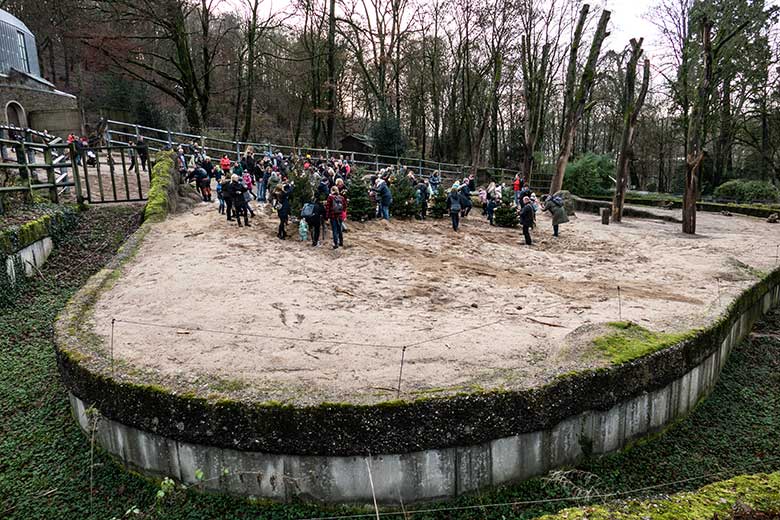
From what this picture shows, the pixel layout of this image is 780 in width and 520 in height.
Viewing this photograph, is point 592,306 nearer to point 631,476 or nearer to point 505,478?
point 631,476

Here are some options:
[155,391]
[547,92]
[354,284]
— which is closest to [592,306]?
[354,284]

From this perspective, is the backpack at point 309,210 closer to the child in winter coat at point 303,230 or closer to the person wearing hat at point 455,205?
the child in winter coat at point 303,230

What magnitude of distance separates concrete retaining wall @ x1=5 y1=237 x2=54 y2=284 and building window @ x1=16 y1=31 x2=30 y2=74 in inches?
1039

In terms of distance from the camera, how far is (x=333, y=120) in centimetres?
3344

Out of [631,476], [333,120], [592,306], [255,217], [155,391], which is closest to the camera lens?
[155,391]

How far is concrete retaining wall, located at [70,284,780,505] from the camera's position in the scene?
442 cm

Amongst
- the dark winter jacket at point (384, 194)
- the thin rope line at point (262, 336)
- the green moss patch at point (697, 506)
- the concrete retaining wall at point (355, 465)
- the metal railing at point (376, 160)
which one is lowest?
the concrete retaining wall at point (355, 465)

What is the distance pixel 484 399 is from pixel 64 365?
4333 mm

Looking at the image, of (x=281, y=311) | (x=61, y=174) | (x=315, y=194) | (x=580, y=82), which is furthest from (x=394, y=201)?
(x=580, y=82)

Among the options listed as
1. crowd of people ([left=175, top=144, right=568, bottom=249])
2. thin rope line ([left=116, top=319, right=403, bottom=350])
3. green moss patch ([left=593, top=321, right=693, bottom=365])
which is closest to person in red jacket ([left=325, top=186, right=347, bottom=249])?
crowd of people ([left=175, top=144, right=568, bottom=249])

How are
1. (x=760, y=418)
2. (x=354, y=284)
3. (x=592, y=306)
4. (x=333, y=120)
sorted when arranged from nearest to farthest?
(x=760, y=418), (x=592, y=306), (x=354, y=284), (x=333, y=120)

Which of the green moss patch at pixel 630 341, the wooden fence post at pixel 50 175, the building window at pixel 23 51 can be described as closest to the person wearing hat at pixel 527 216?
the green moss patch at pixel 630 341

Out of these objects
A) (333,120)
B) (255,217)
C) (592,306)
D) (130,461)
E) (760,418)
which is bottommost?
(760,418)

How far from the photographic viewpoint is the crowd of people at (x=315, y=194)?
39.5 ft
